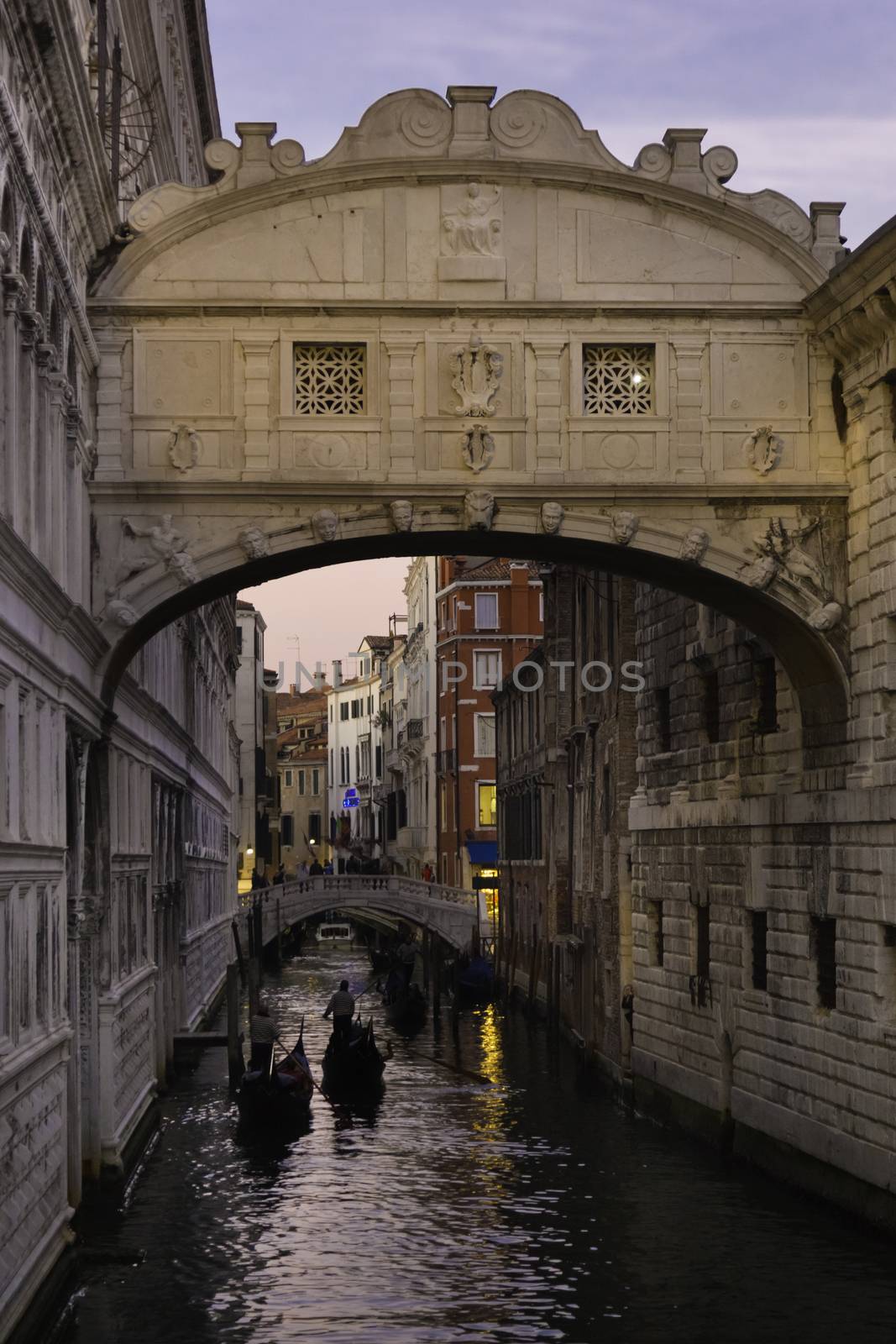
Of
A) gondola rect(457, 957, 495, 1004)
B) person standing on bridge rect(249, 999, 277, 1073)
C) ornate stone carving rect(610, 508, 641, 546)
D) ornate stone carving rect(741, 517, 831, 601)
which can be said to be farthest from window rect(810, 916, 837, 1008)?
gondola rect(457, 957, 495, 1004)

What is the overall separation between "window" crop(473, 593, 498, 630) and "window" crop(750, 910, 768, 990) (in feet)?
130

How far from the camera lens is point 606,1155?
20359 mm

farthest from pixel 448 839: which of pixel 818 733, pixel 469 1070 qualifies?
pixel 818 733

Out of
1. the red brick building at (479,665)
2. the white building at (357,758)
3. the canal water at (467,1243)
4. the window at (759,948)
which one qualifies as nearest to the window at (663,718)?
the window at (759,948)

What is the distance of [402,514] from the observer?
15.9m

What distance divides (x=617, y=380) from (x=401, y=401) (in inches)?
66.9

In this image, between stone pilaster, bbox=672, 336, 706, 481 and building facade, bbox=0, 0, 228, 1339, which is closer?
building facade, bbox=0, 0, 228, 1339

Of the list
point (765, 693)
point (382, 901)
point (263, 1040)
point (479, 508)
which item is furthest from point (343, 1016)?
point (382, 901)

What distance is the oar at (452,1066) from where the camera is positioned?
28361 mm

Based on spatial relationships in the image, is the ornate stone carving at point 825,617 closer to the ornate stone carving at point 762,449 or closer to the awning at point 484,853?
the ornate stone carving at point 762,449

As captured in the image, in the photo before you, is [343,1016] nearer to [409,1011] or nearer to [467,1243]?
[409,1011]

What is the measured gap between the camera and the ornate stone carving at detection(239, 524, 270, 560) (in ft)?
51.8

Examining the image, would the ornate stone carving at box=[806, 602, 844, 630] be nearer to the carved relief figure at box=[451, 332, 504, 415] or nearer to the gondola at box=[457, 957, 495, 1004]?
the carved relief figure at box=[451, 332, 504, 415]

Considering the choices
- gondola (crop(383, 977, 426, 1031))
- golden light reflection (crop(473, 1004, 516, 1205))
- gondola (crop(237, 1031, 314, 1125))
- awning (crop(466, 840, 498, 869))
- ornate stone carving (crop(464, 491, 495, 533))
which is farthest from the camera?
awning (crop(466, 840, 498, 869))
